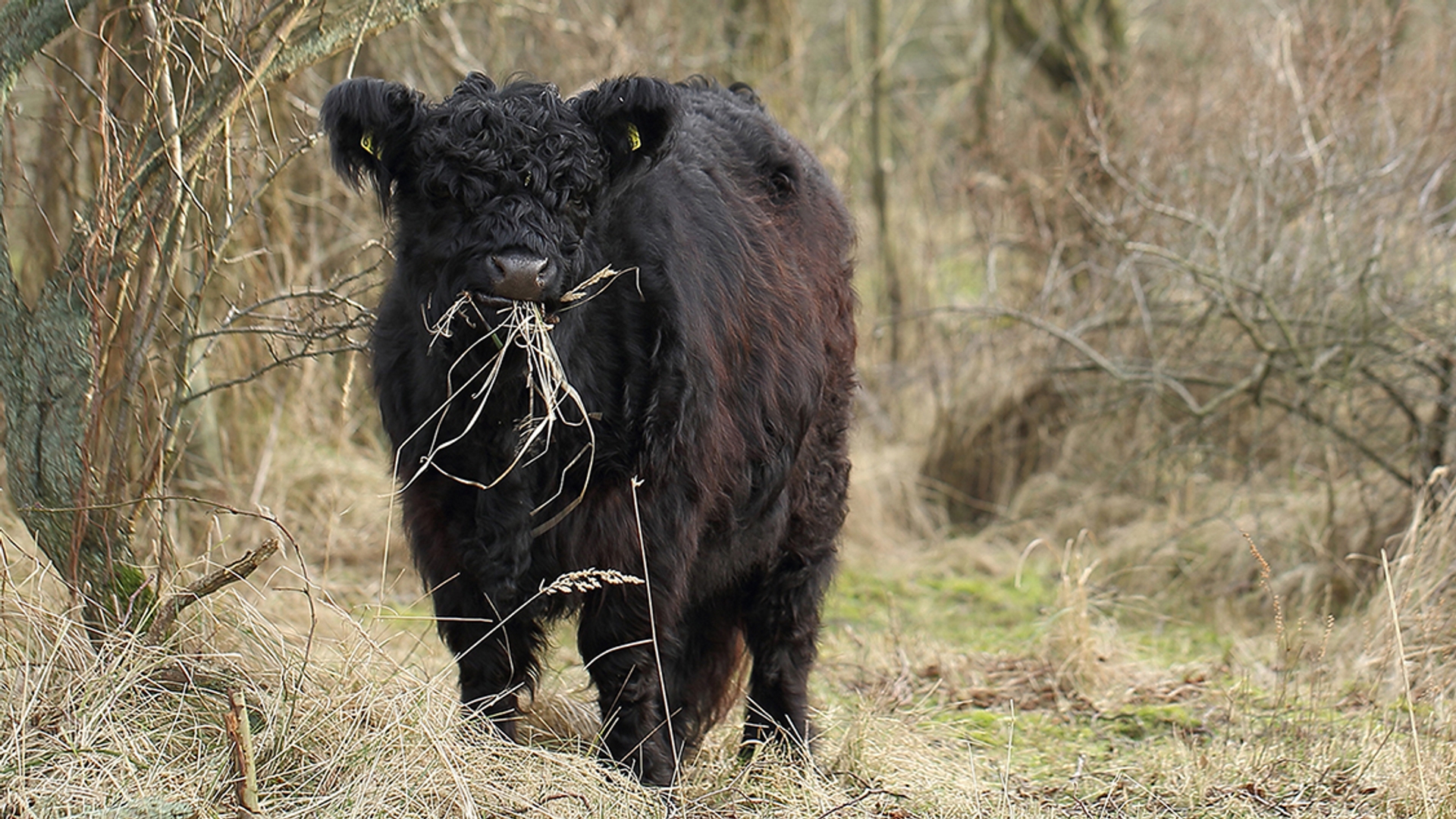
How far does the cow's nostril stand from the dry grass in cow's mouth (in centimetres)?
5

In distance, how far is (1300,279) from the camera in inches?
262

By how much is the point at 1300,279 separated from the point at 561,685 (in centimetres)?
409

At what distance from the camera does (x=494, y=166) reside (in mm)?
3385

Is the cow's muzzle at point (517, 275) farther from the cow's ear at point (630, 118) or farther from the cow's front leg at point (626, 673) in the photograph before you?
the cow's front leg at point (626, 673)

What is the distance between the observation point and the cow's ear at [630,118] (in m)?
3.60

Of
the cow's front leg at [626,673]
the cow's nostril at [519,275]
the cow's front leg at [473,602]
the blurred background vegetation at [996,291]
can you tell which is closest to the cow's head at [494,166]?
the cow's nostril at [519,275]

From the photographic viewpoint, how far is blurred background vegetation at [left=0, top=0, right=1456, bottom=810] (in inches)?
152

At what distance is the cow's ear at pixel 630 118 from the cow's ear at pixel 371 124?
0.44 m

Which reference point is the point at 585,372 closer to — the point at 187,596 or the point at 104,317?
the point at 187,596

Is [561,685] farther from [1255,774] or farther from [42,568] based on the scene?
[1255,774]

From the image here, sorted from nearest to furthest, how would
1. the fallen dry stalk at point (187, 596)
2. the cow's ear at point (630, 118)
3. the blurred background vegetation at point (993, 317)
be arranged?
the cow's ear at point (630, 118), the fallen dry stalk at point (187, 596), the blurred background vegetation at point (993, 317)

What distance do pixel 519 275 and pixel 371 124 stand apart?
60cm

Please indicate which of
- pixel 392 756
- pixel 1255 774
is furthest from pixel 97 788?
pixel 1255 774

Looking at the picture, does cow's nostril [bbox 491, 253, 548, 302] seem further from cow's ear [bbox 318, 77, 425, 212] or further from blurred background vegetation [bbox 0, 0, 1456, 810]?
blurred background vegetation [bbox 0, 0, 1456, 810]
